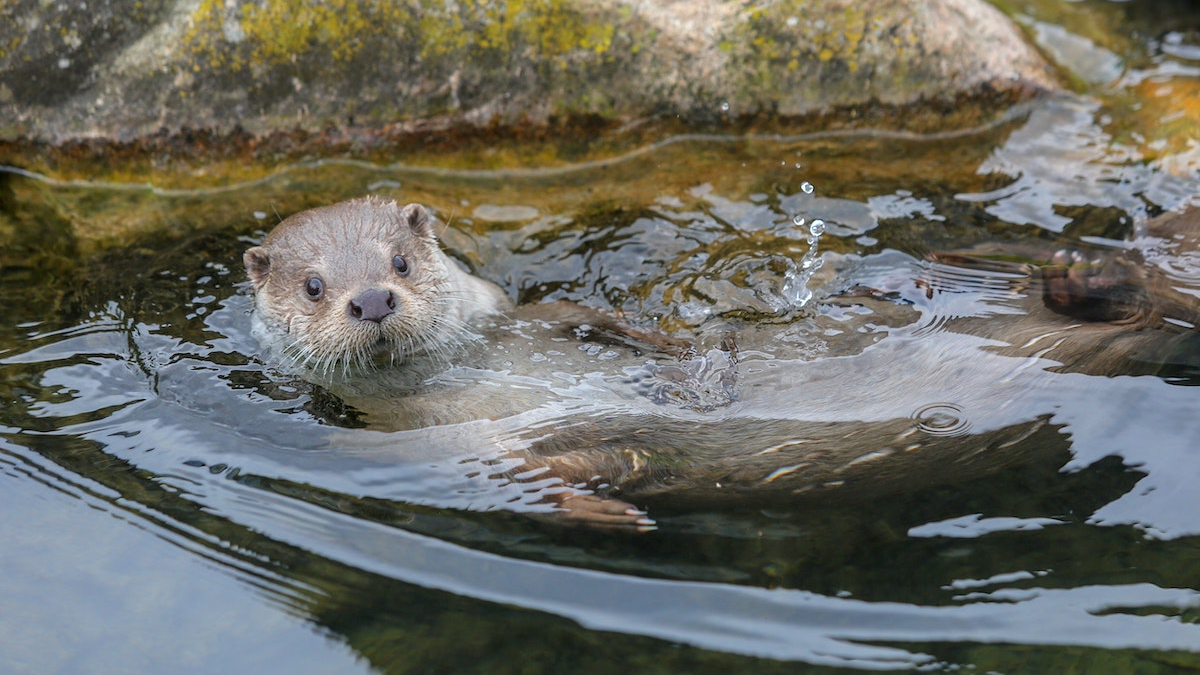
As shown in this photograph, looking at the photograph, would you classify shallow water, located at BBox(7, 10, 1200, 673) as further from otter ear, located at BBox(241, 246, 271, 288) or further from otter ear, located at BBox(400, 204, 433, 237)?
otter ear, located at BBox(400, 204, 433, 237)

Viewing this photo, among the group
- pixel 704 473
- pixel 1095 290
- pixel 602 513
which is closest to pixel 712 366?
pixel 704 473

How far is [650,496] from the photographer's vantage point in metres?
3.28

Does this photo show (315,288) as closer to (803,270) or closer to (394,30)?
(394,30)

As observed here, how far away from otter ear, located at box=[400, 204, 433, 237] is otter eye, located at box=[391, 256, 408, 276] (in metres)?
0.19

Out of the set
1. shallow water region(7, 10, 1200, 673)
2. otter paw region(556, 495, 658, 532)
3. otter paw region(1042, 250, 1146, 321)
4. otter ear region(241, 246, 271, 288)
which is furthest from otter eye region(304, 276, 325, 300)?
otter paw region(1042, 250, 1146, 321)

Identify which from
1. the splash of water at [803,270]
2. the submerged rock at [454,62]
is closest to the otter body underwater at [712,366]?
the splash of water at [803,270]

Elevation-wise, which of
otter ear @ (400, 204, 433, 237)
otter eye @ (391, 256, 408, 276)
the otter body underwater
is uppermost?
otter ear @ (400, 204, 433, 237)

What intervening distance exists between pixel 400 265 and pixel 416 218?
26 centimetres

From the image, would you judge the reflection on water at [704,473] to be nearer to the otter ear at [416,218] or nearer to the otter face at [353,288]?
the otter face at [353,288]

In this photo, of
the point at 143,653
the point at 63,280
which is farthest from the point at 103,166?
the point at 143,653

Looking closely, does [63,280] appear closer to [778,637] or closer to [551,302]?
[551,302]

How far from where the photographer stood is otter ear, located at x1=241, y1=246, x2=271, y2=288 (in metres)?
3.87

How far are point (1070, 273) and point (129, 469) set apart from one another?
348cm

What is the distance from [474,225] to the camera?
183 inches
